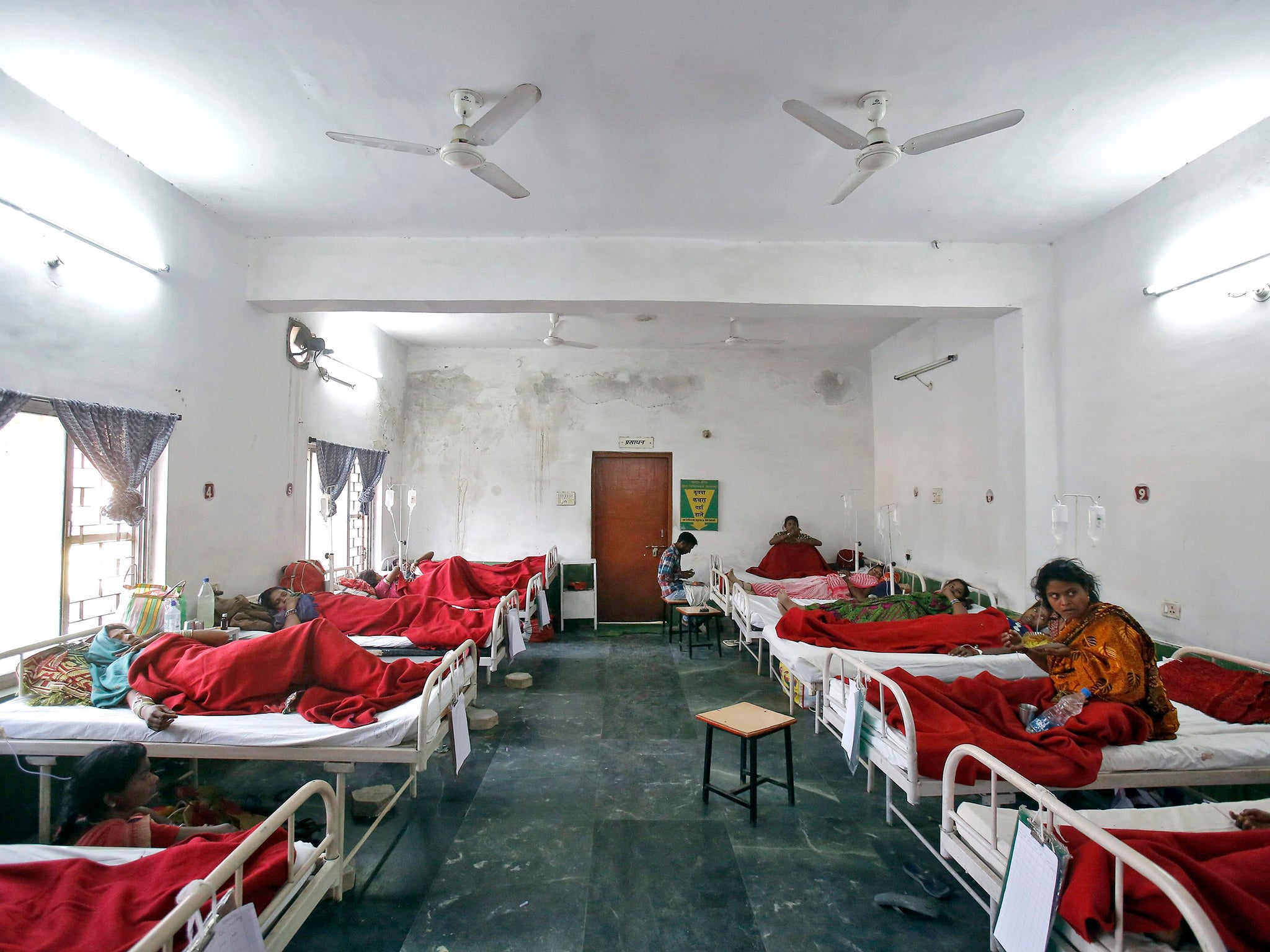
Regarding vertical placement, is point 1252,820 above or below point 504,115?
below

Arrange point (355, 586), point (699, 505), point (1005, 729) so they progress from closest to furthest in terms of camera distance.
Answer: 1. point (1005, 729)
2. point (355, 586)
3. point (699, 505)

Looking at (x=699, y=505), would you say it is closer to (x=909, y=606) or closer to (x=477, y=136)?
(x=909, y=606)

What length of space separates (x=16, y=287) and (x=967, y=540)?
269 inches

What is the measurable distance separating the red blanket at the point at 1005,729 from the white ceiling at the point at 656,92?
2.81 meters

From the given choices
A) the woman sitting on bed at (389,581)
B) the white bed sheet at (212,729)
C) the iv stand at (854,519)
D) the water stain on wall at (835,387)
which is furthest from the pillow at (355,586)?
the water stain on wall at (835,387)

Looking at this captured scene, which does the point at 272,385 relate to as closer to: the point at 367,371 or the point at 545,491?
the point at 367,371

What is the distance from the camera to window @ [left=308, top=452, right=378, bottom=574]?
5801 mm

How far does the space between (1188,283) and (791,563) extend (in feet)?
15.6

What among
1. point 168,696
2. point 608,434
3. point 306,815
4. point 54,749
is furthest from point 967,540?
point 54,749

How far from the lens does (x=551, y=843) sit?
9.80 feet

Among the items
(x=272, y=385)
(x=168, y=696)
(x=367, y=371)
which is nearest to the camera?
(x=168, y=696)

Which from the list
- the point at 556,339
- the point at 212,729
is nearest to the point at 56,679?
the point at 212,729

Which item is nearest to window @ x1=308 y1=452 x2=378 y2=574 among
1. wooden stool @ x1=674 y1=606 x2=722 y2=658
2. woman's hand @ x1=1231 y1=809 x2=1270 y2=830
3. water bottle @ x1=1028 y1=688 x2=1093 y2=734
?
wooden stool @ x1=674 y1=606 x2=722 y2=658

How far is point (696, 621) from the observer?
6.75 m
